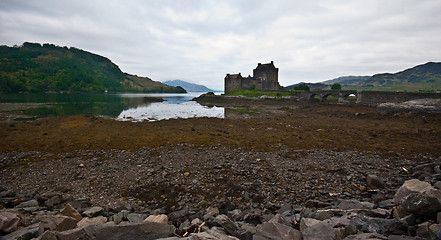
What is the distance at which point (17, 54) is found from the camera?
190 metres

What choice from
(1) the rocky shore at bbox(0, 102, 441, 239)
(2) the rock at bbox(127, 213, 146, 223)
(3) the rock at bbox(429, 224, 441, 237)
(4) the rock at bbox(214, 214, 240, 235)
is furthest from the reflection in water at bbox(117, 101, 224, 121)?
(3) the rock at bbox(429, 224, 441, 237)

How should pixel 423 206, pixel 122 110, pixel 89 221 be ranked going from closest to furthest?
Answer: pixel 423 206 → pixel 89 221 → pixel 122 110

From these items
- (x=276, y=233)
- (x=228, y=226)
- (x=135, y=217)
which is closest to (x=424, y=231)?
(x=276, y=233)

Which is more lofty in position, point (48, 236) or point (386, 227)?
point (48, 236)

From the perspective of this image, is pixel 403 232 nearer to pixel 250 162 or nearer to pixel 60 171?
pixel 250 162

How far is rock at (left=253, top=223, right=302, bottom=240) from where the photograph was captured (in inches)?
171

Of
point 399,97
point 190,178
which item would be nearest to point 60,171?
point 190,178

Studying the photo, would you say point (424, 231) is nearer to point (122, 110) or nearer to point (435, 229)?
point (435, 229)

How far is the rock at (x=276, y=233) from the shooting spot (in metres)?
4.34

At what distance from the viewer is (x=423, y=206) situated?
4.48 m

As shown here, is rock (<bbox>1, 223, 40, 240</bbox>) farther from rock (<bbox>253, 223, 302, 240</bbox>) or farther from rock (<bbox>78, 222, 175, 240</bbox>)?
rock (<bbox>253, 223, 302, 240</bbox>)

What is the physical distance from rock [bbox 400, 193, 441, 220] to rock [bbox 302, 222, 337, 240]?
2137 millimetres

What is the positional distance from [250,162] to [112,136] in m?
13.0

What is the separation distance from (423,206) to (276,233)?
354 centimetres
